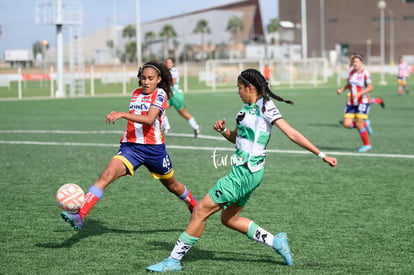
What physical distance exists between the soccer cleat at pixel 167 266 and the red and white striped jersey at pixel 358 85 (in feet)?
34.7

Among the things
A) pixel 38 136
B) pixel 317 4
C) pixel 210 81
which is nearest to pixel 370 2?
pixel 317 4

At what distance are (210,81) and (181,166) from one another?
46.0m

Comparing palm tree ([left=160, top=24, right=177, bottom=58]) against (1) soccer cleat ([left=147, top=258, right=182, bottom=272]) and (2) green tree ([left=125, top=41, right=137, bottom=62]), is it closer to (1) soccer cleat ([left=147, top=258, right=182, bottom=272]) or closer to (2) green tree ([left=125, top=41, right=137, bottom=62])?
(2) green tree ([left=125, top=41, right=137, bottom=62])

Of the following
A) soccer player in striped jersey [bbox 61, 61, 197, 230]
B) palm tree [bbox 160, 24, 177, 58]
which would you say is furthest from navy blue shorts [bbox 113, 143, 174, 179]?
palm tree [bbox 160, 24, 177, 58]

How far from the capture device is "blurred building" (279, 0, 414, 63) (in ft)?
410

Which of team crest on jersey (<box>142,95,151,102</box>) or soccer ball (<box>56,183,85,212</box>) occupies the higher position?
team crest on jersey (<box>142,95,151,102</box>)

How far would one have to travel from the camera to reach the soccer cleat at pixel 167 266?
6.21 meters

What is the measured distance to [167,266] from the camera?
6.22m

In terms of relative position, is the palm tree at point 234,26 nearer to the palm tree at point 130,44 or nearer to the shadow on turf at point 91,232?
the palm tree at point 130,44

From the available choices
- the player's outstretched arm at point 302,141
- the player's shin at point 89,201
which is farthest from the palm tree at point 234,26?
the player's outstretched arm at point 302,141

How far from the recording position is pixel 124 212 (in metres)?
9.13

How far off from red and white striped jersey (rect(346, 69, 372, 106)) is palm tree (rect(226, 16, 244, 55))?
377 feet

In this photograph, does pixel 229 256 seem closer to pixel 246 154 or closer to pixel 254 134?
pixel 246 154

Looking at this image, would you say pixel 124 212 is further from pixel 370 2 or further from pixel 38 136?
pixel 370 2
